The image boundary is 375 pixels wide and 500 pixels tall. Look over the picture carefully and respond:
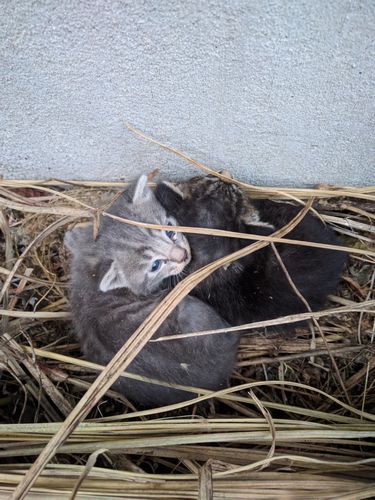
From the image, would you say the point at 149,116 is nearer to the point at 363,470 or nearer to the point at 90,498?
the point at 90,498

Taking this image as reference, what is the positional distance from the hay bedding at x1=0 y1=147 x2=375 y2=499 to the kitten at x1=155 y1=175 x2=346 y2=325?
13 centimetres

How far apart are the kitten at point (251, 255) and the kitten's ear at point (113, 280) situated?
34 cm

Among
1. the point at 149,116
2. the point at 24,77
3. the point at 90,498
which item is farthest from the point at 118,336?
the point at 24,77

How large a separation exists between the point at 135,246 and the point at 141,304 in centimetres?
29

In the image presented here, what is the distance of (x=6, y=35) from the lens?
1445 mm

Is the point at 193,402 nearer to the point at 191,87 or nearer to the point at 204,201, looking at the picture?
the point at 204,201

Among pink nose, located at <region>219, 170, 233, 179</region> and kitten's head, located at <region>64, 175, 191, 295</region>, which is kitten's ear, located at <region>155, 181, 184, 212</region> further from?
pink nose, located at <region>219, 170, 233, 179</region>

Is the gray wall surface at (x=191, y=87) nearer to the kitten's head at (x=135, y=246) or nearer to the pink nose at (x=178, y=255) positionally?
the kitten's head at (x=135, y=246)

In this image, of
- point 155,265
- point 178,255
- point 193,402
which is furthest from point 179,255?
point 193,402

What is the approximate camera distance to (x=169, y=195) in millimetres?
2129

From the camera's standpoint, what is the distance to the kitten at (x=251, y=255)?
2.00 m

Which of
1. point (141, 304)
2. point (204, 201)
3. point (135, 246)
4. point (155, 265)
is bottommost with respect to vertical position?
point (141, 304)

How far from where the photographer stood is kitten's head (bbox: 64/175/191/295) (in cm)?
212

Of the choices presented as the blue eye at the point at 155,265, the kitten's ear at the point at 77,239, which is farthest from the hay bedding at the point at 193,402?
the blue eye at the point at 155,265
